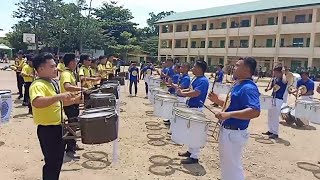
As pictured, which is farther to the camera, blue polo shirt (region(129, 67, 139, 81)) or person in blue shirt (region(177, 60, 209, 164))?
blue polo shirt (region(129, 67, 139, 81))

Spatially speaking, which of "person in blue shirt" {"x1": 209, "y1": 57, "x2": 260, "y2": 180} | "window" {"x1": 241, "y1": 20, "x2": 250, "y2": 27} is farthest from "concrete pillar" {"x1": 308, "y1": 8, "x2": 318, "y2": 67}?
"person in blue shirt" {"x1": 209, "y1": 57, "x2": 260, "y2": 180}

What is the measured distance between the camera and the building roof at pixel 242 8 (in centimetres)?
3736

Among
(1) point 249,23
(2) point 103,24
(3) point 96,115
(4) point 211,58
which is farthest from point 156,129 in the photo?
(2) point 103,24

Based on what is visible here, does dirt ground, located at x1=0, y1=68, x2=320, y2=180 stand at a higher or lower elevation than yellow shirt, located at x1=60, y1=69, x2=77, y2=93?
lower

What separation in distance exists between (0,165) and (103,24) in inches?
2077

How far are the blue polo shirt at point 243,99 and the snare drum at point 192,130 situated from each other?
1.90 feet

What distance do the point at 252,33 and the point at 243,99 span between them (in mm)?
39896

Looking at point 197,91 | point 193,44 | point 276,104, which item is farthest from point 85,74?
point 193,44

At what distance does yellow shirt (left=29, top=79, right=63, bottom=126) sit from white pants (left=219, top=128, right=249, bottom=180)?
1909 mm

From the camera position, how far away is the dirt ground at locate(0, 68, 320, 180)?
5.10m

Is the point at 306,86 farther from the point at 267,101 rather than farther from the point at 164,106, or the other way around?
the point at 164,106

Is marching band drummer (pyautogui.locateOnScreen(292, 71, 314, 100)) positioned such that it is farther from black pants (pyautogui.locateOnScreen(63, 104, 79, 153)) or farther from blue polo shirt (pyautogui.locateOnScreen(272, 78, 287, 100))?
black pants (pyautogui.locateOnScreen(63, 104, 79, 153))

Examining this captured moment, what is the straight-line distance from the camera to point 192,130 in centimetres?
445

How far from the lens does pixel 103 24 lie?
56062mm
